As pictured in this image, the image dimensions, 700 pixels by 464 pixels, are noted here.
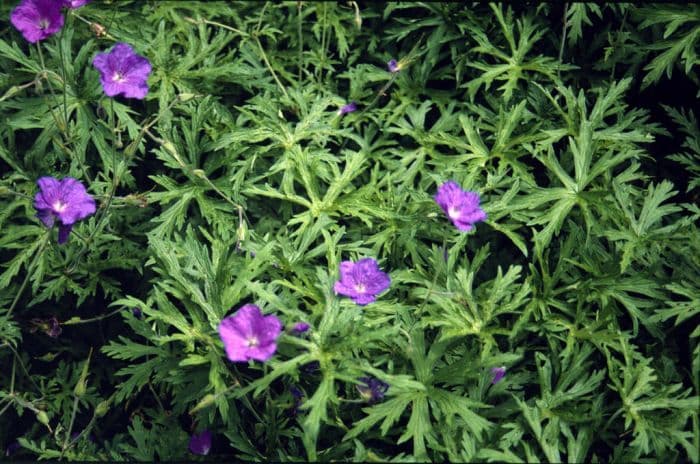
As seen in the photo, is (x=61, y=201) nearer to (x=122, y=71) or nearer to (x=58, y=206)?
(x=58, y=206)

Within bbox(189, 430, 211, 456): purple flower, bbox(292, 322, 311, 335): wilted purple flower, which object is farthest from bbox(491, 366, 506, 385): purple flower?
bbox(189, 430, 211, 456): purple flower

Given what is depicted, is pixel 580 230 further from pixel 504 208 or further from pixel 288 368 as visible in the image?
Result: pixel 288 368

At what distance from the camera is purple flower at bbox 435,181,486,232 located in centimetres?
197

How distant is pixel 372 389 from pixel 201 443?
0.62m

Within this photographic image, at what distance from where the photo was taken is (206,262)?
2225 mm

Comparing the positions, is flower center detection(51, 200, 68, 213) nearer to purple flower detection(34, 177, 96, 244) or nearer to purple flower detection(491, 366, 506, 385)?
purple flower detection(34, 177, 96, 244)

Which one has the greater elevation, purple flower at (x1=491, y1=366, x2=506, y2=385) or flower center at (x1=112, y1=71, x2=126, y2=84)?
flower center at (x1=112, y1=71, x2=126, y2=84)

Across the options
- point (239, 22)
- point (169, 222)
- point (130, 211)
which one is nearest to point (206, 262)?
point (169, 222)

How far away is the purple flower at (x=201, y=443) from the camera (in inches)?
89.7

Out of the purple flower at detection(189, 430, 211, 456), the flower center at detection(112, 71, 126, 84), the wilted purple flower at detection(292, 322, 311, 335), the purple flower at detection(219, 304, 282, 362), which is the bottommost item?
the purple flower at detection(189, 430, 211, 456)

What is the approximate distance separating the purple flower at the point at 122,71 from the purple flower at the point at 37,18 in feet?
0.53

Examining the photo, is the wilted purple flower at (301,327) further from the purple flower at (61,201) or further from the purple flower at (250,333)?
the purple flower at (61,201)

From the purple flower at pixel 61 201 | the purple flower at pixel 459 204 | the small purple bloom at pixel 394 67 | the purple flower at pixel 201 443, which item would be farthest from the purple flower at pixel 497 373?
the purple flower at pixel 61 201

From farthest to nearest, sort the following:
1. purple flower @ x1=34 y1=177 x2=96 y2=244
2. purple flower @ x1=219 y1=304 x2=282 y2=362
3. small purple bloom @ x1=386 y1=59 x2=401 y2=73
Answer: small purple bloom @ x1=386 y1=59 x2=401 y2=73
purple flower @ x1=34 y1=177 x2=96 y2=244
purple flower @ x1=219 y1=304 x2=282 y2=362
